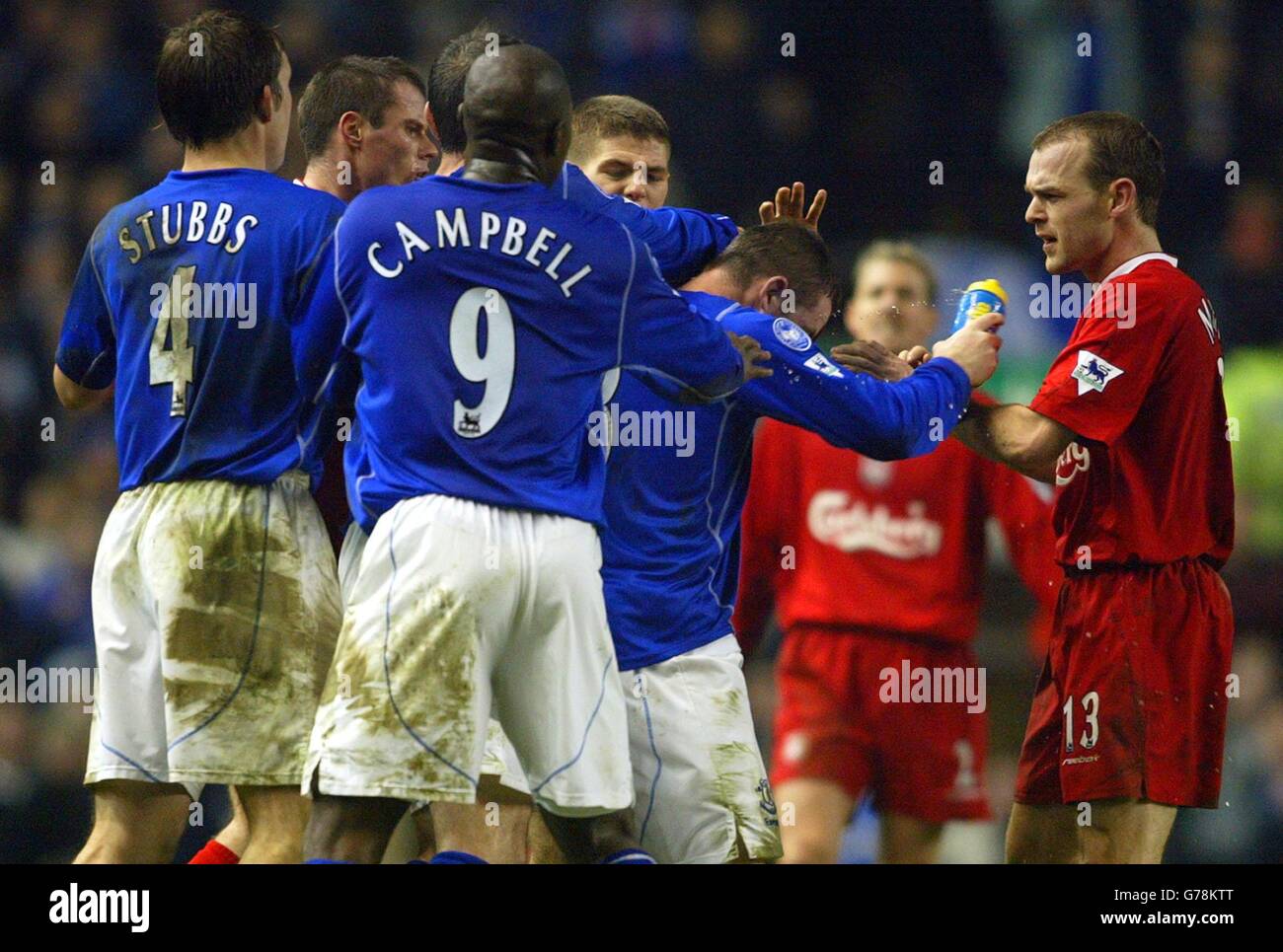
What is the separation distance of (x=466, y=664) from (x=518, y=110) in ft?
3.77

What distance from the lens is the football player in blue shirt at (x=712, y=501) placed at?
4.52 m

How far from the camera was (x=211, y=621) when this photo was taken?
4.42 meters

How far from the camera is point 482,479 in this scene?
404 cm

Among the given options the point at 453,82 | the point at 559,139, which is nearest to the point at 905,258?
the point at 453,82

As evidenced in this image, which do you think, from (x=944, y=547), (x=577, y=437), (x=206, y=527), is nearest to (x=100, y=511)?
(x=944, y=547)

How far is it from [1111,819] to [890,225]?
19.7 ft

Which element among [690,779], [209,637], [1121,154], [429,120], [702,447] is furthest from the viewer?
[429,120]

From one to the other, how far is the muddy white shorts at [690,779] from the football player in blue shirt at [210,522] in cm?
75

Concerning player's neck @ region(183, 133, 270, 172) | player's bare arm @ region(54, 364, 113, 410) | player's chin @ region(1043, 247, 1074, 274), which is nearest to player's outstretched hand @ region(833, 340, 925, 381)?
player's chin @ region(1043, 247, 1074, 274)

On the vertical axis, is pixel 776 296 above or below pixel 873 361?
above

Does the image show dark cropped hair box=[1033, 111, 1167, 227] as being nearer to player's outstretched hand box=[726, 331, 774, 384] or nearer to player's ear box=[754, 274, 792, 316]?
player's ear box=[754, 274, 792, 316]

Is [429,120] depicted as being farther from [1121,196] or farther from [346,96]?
[1121,196]

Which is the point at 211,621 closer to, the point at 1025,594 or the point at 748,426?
the point at 748,426

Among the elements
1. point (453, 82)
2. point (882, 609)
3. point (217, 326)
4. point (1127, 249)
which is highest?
point (453, 82)
